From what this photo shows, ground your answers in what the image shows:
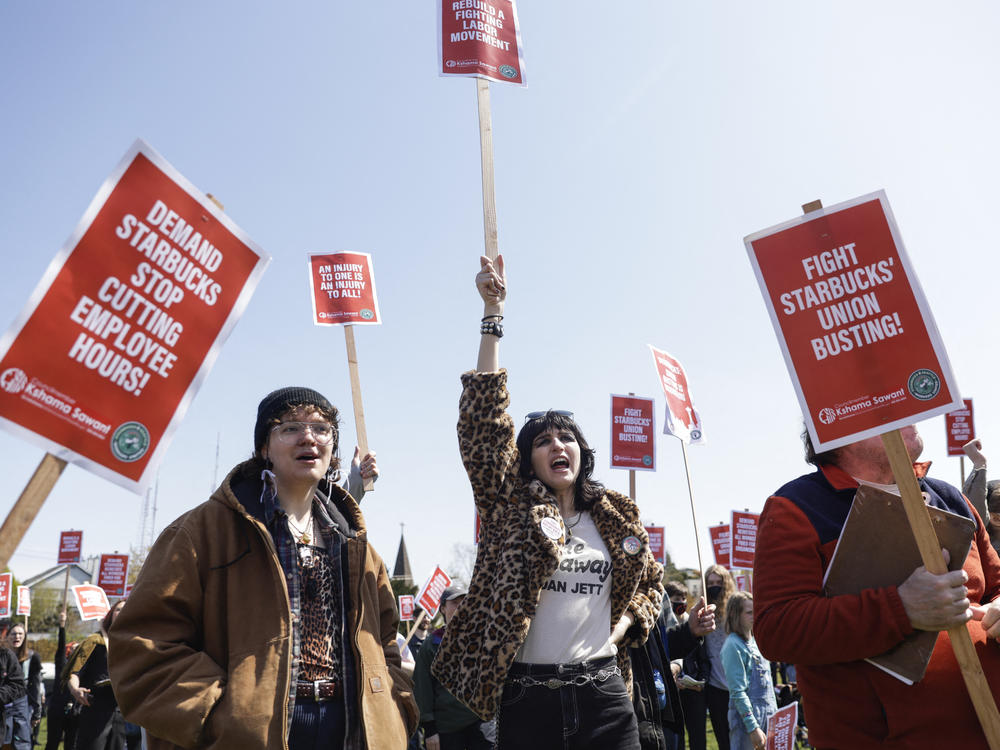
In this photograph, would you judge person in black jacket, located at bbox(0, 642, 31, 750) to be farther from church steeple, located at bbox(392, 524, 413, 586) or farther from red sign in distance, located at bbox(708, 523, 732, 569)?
church steeple, located at bbox(392, 524, 413, 586)

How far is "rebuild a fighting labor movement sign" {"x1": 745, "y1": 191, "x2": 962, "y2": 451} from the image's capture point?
2.46 m

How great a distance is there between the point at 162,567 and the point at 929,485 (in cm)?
246

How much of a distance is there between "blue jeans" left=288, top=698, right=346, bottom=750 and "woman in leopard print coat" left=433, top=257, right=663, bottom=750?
1.99 feet

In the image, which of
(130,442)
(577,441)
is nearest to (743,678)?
(577,441)

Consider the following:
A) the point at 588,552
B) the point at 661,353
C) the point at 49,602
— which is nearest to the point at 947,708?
the point at 588,552

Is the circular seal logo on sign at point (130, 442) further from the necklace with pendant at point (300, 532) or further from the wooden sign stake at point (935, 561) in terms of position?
the wooden sign stake at point (935, 561)

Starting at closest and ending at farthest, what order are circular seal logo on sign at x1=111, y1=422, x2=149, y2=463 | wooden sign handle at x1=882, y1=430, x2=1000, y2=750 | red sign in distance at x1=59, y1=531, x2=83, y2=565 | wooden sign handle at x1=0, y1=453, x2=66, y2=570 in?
wooden sign handle at x1=0, y1=453, x2=66, y2=570 < circular seal logo on sign at x1=111, y1=422, x2=149, y2=463 < wooden sign handle at x1=882, y1=430, x2=1000, y2=750 < red sign in distance at x1=59, y1=531, x2=83, y2=565

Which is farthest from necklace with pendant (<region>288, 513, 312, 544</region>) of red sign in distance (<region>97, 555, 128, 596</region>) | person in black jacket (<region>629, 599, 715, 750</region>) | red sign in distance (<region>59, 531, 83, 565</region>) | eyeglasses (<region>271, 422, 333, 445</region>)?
red sign in distance (<region>59, 531, 83, 565</region>)

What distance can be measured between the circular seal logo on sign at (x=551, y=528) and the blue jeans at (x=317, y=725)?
39.4 inches

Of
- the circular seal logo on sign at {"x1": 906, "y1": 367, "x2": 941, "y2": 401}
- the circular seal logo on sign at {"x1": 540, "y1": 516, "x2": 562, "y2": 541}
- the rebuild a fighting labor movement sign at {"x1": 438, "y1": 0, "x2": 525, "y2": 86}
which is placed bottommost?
the circular seal logo on sign at {"x1": 540, "y1": 516, "x2": 562, "y2": 541}

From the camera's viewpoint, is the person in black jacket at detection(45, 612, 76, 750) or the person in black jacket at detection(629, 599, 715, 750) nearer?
the person in black jacket at detection(629, 599, 715, 750)

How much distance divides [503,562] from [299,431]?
0.93m

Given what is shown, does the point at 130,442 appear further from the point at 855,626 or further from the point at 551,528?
the point at 855,626

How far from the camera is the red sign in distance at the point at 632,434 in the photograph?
9.55 m
